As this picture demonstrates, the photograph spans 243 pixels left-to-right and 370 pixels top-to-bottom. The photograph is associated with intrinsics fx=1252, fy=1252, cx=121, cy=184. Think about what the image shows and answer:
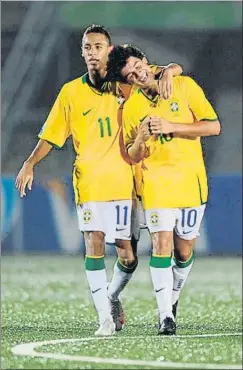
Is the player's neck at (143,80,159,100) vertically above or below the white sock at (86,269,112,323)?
above

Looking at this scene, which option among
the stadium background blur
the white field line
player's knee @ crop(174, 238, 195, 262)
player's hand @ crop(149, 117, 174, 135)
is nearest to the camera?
the white field line

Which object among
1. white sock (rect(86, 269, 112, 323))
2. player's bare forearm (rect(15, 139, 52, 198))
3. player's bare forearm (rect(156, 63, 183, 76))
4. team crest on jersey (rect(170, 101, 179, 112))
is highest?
player's bare forearm (rect(156, 63, 183, 76))

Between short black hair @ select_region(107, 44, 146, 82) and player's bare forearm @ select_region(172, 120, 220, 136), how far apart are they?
0.32 metres

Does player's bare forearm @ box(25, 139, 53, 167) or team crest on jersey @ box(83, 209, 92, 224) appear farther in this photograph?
player's bare forearm @ box(25, 139, 53, 167)

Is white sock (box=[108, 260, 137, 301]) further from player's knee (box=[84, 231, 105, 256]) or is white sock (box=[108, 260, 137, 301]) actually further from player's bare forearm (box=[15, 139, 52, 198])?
player's bare forearm (box=[15, 139, 52, 198])

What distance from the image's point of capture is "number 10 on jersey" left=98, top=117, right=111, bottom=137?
5203 millimetres

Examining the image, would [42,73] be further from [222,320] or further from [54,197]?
[222,320]

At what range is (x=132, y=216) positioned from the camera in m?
5.34

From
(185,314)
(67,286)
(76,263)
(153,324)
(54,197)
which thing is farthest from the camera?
(54,197)

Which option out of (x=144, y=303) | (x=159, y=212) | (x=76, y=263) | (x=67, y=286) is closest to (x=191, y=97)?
(x=159, y=212)

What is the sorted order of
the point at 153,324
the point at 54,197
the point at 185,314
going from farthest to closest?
the point at 54,197 → the point at 185,314 → the point at 153,324

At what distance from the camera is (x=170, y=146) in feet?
17.2

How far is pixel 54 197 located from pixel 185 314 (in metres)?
5.35

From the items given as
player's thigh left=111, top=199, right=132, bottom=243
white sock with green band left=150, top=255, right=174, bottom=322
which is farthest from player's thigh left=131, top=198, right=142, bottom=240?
white sock with green band left=150, top=255, right=174, bottom=322
